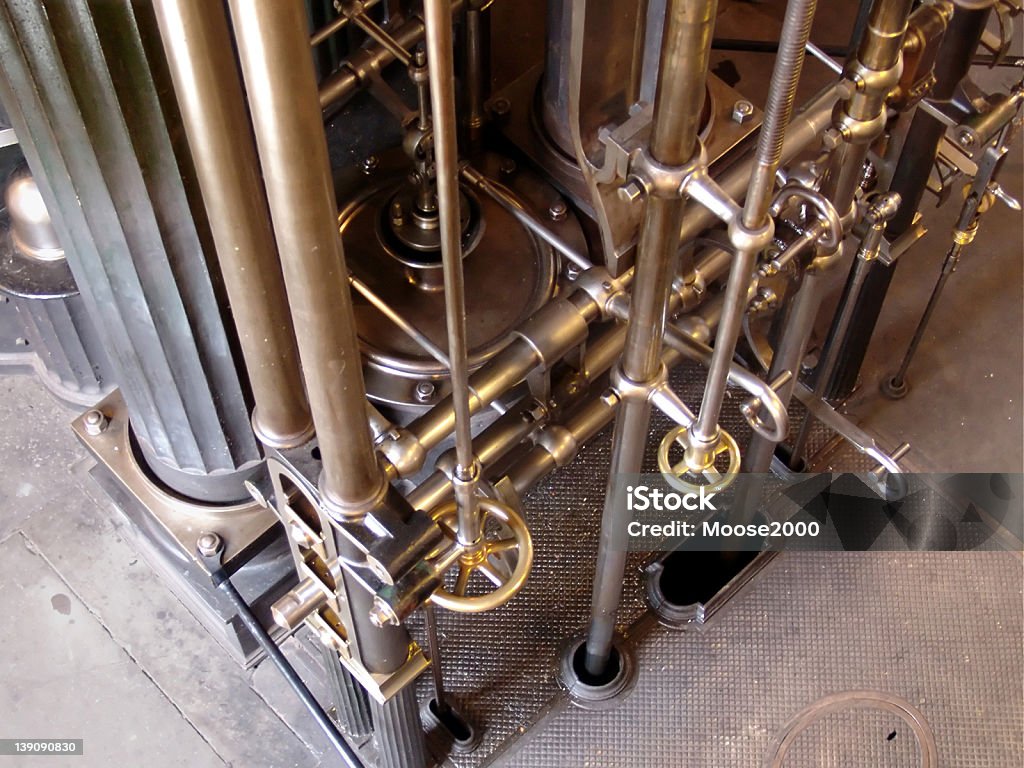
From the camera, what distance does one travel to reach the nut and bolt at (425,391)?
1184 millimetres

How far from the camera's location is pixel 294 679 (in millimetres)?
1296

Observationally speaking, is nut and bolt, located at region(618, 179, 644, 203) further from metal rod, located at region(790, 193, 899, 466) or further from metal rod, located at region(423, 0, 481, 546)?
metal rod, located at region(790, 193, 899, 466)

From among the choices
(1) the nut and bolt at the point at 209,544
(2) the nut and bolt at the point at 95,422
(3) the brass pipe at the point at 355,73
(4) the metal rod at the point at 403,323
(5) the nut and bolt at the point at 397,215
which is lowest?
A: (1) the nut and bolt at the point at 209,544

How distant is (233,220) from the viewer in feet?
2.32

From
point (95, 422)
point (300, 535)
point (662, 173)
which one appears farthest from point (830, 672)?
point (95, 422)

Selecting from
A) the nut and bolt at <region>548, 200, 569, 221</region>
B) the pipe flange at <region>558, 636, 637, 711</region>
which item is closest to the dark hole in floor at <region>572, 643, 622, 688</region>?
the pipe flange at <region>558, 636, 637, 711</region>

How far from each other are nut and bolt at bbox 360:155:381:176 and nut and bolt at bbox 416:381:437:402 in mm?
258

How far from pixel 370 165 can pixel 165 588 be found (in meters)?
0.59

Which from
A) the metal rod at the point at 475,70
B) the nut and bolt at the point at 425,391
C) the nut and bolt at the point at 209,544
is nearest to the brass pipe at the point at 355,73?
the metal rod at the point at 475,70

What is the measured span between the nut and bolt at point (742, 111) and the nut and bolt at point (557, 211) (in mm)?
195

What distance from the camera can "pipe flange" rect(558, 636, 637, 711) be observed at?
1315 millimetres

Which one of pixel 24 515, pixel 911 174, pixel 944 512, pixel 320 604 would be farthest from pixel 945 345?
pixel 24 515

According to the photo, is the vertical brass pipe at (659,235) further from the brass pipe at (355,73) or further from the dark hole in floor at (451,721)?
the brass pipe at (355,73)

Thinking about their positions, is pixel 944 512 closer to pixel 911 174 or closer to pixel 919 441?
pixel 919 441
